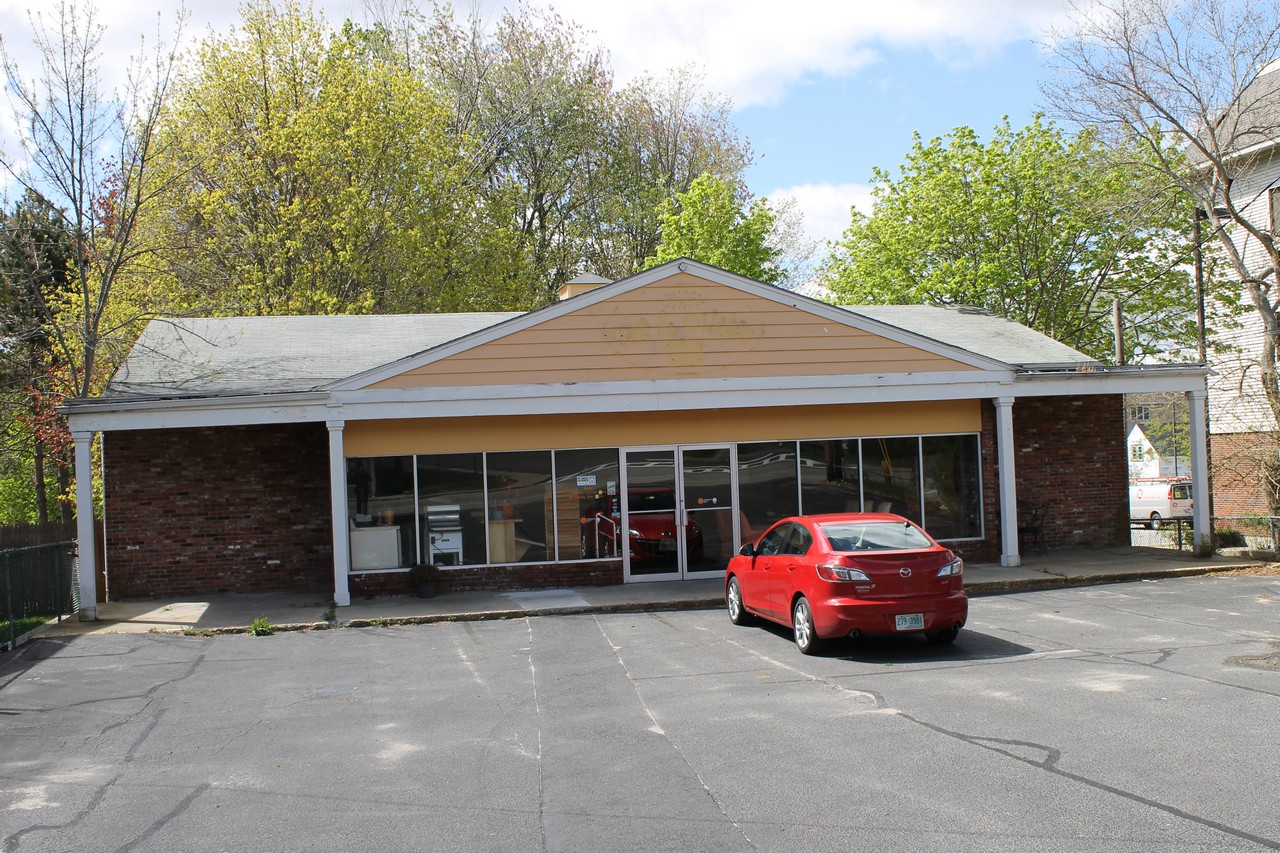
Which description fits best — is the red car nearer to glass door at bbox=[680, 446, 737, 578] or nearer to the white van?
glass door at bbox=[680, 446, 737, 578]

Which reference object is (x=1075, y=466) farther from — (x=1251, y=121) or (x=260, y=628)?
(x=260, y=628)

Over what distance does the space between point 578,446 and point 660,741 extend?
31.6 ft

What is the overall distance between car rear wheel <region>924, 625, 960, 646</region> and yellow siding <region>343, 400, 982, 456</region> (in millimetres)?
6516

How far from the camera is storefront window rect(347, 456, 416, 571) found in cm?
1667

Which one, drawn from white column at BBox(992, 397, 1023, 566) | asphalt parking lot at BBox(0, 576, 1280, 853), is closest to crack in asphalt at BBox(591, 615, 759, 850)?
asphalt parking lot at BBox(0, 576, 1280, 853)

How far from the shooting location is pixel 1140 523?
3628cm

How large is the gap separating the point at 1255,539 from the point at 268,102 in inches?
1030

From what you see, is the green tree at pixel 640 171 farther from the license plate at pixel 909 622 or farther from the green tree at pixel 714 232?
the license plate at pixel 909 622

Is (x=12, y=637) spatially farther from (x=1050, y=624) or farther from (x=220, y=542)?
(x=1050, y=624)

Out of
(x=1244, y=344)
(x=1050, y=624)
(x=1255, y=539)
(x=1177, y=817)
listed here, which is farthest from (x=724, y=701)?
(x=1244, y=344)

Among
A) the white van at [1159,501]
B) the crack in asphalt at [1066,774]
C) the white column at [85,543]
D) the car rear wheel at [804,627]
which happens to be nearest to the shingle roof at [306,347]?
the white column at [85,543]

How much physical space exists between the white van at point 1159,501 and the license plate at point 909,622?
26497 millimetres

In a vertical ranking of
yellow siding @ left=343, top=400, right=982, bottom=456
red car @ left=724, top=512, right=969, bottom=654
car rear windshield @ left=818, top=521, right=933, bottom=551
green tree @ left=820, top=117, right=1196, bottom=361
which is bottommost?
red car @ left=724, top=512, right=969, bottom=654

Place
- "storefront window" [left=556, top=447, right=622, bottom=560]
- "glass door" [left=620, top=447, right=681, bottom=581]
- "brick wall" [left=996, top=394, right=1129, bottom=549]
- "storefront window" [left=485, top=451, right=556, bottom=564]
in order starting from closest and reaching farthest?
"storefront window" [left=485, top=451, right=556, bottom=564], "storefront window" [left=556, top=447, right=622, bottom=560], "glass door" [left=620, top=447, right=681, bottom=581], "brick wall" [left=996, top=394, right=1129, bottom=549]
